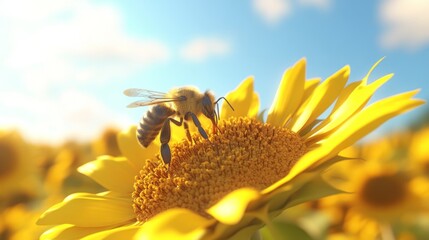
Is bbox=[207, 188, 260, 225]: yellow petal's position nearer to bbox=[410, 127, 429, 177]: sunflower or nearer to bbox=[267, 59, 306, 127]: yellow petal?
bbox=[267, 59, 306, 127]: yellow petal

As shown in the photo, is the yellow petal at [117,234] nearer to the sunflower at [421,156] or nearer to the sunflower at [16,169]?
the sunflower at [421,156]

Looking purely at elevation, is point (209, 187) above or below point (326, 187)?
above

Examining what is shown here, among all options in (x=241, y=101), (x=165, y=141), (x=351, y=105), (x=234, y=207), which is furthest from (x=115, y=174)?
(x=234, y=207)

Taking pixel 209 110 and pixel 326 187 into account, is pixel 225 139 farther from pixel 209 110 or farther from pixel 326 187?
pixel 326 187

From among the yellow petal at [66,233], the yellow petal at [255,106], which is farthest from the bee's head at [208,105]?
the yellow petal at [66,233]

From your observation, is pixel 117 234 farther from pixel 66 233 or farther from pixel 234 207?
pixel 234 207

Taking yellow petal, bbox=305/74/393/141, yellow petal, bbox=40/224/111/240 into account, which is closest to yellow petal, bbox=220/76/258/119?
yellow petal, bbox=305/74/393/141

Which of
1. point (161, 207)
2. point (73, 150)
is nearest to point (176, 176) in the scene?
point (161, 207)
